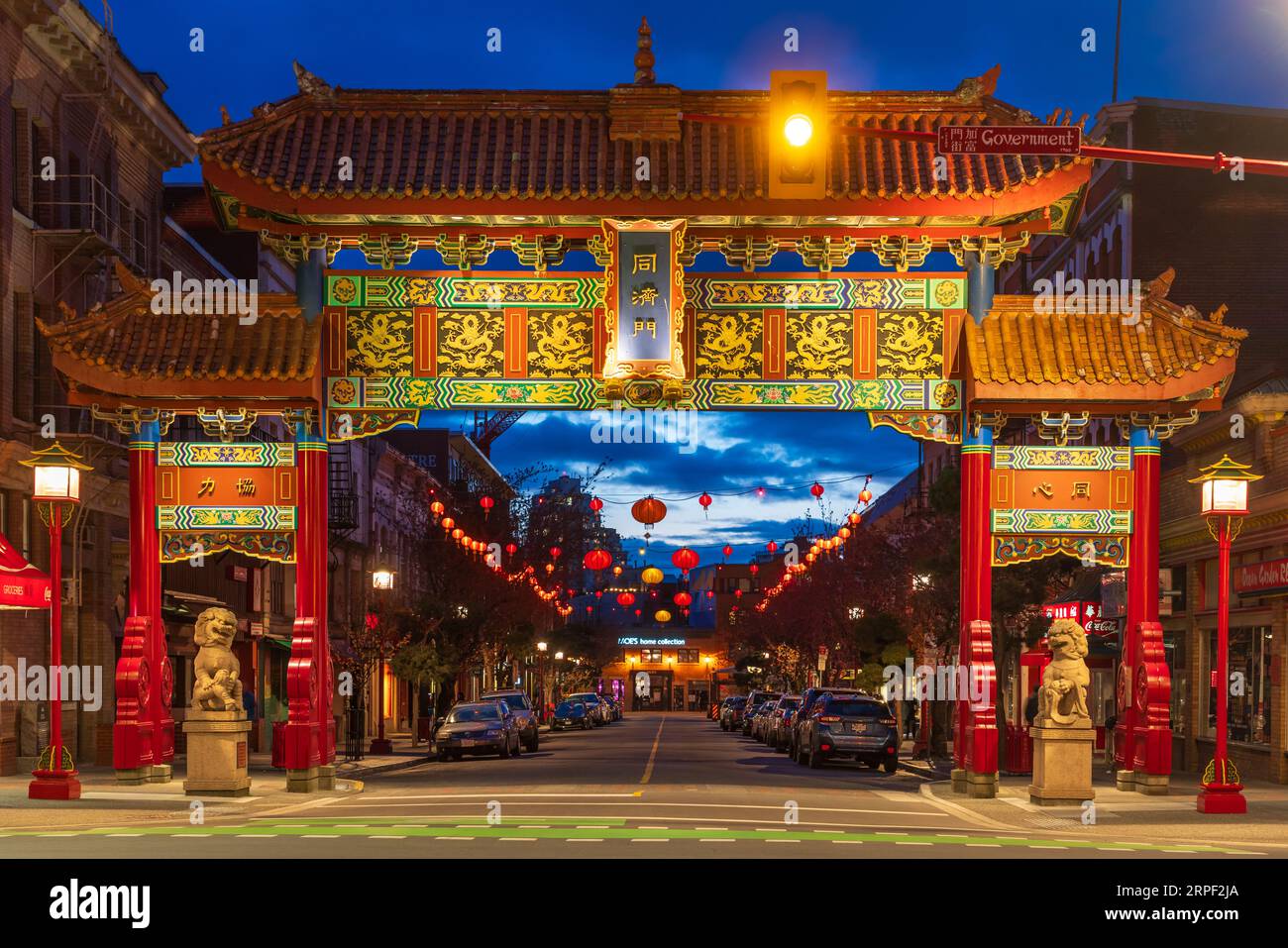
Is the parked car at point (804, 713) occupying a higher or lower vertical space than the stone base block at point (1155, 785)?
lower

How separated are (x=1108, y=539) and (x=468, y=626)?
37.6 meters

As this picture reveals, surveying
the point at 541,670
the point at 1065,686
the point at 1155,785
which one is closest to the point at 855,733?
the point at 1155,785

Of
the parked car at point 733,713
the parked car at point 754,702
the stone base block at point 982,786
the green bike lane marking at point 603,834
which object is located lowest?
the parked car at point 733,713

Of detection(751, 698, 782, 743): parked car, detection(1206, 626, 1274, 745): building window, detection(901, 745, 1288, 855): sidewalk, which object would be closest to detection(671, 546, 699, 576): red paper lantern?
detection(751, 698, 782, 743): parked car

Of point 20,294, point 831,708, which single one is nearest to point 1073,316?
point 831,708

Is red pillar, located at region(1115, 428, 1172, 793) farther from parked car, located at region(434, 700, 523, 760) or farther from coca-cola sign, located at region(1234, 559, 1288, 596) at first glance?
→ parked car, located at region(434, 700, 523, 760)

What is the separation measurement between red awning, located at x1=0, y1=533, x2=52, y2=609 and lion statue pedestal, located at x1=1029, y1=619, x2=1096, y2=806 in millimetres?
15377

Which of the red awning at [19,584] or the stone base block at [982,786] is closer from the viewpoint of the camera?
the stone base block at [982,786]

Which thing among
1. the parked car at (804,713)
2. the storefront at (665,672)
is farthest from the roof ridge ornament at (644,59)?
the storefront at (665,672)

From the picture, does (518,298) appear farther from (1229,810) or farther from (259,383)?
(1229,810)

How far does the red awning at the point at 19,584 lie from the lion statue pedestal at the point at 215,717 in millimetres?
4099

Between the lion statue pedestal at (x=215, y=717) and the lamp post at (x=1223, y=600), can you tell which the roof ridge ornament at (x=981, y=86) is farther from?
the lion statue pedestal at (x=215, y=717)

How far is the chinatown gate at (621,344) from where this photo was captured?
2620cm

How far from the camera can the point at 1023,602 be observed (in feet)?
131
